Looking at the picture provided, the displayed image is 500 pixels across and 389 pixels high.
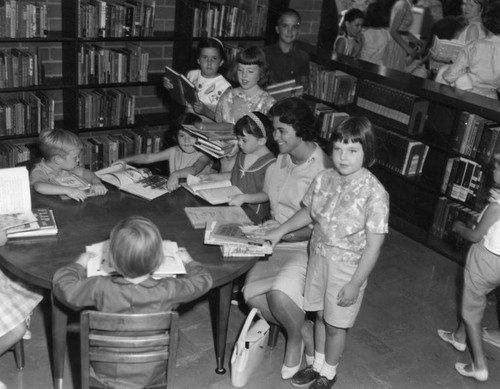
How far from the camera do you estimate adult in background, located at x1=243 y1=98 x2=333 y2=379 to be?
2.79 metres

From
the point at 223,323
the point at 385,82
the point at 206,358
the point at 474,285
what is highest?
the point at 385,82

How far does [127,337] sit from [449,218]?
2.94 meters

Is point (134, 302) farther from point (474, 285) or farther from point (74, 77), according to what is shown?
point (74, 77)

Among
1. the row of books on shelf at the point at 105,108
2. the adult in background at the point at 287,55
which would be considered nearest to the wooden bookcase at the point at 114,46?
the row of books on shelf at the point at 105,108

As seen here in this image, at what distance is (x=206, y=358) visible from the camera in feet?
9.96

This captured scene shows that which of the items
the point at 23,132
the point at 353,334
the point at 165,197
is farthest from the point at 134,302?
the point at 23,132

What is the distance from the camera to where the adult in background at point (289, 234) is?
9.15ft

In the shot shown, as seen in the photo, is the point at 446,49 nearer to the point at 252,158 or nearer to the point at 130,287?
the point at 252,158

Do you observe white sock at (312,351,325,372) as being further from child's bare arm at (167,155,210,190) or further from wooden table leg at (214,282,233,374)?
child's bare arm at (167,155,210,190)

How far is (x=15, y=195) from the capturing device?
8.58ft

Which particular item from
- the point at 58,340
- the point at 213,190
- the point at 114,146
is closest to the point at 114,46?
the point at 114,146

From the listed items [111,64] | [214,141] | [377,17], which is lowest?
[214,141]

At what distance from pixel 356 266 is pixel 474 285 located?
0.73 meters

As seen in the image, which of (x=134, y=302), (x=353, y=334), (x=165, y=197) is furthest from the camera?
(x=353, y=334)
